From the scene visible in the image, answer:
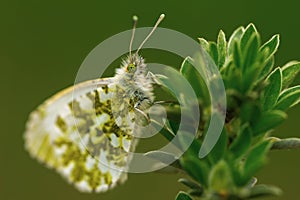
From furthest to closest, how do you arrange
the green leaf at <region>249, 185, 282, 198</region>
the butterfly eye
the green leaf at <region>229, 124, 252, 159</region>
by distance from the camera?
the butterfly eye → the green leaf at <region>229, 124, 252, 159</region> → the green leaf at <region>249, 185, 282, 198</region>

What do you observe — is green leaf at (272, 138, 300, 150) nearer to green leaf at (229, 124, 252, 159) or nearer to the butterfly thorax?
green leaf at (229, 124, 252, 159)

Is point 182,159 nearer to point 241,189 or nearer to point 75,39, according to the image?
point 241,189

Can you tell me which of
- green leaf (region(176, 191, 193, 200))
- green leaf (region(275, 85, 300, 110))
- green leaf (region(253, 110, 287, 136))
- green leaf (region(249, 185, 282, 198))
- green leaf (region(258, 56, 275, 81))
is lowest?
green leaf (region(176, 191, 193, 200))

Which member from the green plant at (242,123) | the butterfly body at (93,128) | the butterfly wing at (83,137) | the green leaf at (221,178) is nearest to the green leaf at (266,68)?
the green plant at (242,123)

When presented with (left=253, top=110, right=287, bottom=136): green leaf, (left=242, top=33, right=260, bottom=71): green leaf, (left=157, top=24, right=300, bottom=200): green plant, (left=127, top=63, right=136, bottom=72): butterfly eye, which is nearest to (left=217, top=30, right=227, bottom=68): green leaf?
(left=157, top=24, right=300, bottom=200): green plant

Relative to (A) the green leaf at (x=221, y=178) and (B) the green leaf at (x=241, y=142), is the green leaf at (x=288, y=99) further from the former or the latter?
(A) the green leaf at (x=221, y=178)

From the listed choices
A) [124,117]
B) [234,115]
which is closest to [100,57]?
[124,117]
